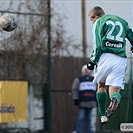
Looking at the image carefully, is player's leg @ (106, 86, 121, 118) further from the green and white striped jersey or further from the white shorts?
the green and white striped jersey

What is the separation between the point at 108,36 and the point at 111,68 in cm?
50

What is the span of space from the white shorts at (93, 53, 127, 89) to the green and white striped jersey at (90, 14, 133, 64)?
8 cm

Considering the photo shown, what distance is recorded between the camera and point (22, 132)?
17.3 metres

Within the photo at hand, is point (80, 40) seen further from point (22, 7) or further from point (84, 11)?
point (22, 7)

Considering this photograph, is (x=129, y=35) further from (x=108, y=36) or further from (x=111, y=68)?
(x=111, y=68)

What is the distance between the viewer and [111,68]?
36.8 ft

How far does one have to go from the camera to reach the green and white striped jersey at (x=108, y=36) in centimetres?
1112

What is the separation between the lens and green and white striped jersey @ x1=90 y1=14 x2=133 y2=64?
11.1m

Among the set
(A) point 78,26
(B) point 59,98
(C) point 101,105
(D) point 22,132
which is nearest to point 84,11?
(A) point 78,26

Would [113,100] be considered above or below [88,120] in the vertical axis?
above

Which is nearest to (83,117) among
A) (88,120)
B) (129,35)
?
(88,120)

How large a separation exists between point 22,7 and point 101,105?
6.81 meters

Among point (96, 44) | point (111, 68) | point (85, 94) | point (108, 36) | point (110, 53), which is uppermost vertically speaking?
point (108, 36)

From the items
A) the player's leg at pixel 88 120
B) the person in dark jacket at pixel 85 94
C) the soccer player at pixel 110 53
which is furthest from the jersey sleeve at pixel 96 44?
the player's leg at pixel 88 120
